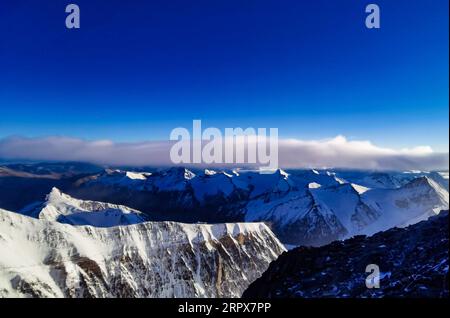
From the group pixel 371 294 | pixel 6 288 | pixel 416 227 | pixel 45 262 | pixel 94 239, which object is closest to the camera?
pixel 371 294

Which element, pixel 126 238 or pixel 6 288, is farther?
pixel 126 238

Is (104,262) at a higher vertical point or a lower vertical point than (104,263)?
higher

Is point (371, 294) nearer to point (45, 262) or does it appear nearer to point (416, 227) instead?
point (416, 227)

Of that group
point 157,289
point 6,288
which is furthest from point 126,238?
point 6,288

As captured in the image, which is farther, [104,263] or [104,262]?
[104,262]

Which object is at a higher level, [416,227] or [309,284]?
[416,227]
